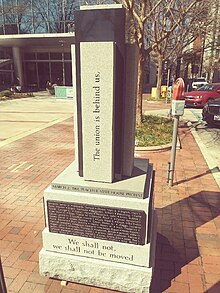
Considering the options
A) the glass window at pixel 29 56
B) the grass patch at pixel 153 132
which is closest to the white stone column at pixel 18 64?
the glass window at pixel 29 56

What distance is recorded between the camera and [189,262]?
144 inches

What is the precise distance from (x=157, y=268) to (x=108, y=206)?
1.23 meters

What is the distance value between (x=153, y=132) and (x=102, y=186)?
718 cm

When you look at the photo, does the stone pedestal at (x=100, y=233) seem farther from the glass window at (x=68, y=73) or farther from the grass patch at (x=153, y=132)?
the glass window at (x=68, y=73)

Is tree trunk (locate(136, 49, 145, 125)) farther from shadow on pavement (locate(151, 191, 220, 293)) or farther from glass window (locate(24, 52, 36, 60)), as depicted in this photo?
glass window (locate(24, 52, 36, 60))

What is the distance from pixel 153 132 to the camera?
10039mm

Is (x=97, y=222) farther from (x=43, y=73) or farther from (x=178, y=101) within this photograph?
(x=43, y=73)

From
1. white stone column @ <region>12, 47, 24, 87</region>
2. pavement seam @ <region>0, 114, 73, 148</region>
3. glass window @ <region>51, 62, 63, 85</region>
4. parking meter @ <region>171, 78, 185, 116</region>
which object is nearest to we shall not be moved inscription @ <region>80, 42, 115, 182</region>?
parking meter @ <region>171, 78, 185, 116</region>

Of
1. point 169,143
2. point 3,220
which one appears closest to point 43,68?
point 169,143

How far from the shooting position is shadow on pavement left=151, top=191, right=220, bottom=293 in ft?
11.4

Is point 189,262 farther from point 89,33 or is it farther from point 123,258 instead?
point 89,33

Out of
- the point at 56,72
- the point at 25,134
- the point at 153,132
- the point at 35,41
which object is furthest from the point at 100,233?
the point at 56,72

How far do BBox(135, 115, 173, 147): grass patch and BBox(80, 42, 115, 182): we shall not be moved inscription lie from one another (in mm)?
5536

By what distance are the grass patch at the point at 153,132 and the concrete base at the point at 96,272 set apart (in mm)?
5711
